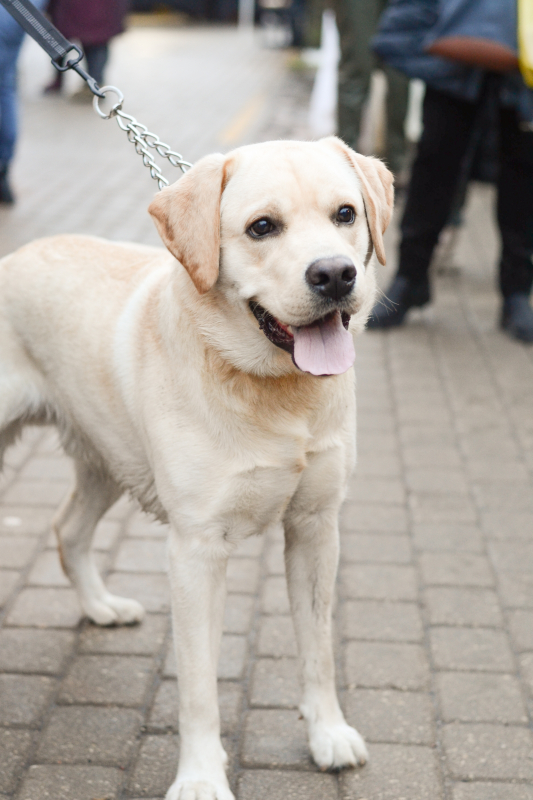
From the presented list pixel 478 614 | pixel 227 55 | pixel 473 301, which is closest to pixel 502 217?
pixel 473 301

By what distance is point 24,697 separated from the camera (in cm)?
295

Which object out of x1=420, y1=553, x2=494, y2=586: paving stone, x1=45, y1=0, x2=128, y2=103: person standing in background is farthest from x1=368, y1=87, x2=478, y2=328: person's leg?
x1=45, y1=0, x2=128, y2=103: person standing in background

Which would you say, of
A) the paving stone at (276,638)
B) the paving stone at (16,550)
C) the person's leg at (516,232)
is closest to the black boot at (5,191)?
the person's leg at (516,232)

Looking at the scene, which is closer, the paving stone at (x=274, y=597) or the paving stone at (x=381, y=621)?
the paving stone at (x=381, y=621)

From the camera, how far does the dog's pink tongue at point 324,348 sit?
2.27 meters

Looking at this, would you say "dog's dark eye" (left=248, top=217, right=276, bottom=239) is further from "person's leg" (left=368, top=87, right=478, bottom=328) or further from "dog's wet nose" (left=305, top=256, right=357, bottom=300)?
"person's leg" (left=368, top=87, right=478, bottom=328)

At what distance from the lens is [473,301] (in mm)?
6848

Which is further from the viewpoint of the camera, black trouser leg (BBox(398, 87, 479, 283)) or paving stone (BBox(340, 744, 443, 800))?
black trouser leg (BBox(398, 87, 479, 283))

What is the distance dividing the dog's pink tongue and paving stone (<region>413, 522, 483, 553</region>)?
1.72 meters

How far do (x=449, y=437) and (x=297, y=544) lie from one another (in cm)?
235

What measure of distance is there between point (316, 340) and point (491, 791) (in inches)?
53.5

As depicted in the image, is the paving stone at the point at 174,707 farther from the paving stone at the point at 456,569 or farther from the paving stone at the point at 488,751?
the paving stone at the point at 456,569

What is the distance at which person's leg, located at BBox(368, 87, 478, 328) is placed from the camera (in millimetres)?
5680

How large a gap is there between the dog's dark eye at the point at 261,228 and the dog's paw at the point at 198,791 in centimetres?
145
